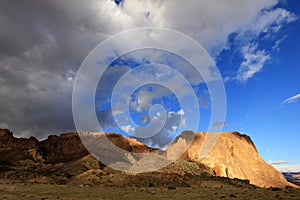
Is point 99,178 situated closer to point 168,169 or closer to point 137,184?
point 137,184

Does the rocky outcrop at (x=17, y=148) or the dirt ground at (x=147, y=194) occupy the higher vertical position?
the rocky outcrop at (x=17, y=148)

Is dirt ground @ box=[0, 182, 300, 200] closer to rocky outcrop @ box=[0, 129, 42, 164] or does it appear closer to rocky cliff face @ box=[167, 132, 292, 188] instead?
rocky cliff face @ box=[167, 132, 292, 188]

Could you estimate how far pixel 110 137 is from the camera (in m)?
186

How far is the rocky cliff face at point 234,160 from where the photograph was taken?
118 m

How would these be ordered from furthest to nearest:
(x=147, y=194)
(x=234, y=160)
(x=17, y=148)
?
(x=17, y=148), (x=234, y=160), (x=147, y=194)

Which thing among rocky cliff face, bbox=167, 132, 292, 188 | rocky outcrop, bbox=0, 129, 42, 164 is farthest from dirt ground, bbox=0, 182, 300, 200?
rocky outcrop, bbox=0, 129, 42, 164

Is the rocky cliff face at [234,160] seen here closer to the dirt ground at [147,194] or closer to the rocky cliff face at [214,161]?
the rocky cliff face at [214,161]

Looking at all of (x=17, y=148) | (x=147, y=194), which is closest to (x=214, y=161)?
(x=147, y=194)

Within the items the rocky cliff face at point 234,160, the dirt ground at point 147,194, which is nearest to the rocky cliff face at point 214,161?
the rocky cliff face at point 234,160

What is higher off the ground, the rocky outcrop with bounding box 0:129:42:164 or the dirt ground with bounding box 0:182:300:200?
the rocky outcrop with bounding box 0:129:42:164

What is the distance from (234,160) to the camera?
406 ft

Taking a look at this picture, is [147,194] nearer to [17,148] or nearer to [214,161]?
[214,161]

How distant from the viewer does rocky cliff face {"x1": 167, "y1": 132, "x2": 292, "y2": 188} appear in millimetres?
117688

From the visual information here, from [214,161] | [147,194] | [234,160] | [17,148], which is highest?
[17,148]
